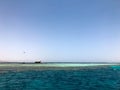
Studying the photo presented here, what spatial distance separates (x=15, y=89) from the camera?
2117cm

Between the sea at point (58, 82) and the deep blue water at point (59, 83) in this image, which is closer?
the deep blue water at point (59, 83)

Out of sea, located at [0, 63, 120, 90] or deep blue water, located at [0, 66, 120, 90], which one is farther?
sea, located at [0, 63, 120, 90]

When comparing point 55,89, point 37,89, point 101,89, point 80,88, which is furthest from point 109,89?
point 37,89

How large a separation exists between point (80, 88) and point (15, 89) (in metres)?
5.97

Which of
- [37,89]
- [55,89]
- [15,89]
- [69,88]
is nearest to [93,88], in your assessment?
[69,88]

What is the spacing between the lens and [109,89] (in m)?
21.8

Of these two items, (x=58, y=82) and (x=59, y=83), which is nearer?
(x=59, y=83)

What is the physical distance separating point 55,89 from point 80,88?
92.8 inches

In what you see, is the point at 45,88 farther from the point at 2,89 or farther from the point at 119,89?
the point at 119,89

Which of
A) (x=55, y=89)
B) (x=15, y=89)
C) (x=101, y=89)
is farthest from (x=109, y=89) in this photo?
(x=15, y=89)

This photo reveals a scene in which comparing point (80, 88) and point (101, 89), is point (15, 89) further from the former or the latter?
point (101, 89)

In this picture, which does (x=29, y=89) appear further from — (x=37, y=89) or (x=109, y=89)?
(x=109, y=89)

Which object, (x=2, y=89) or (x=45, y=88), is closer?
(x=2, y=89)

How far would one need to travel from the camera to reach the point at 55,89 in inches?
850
